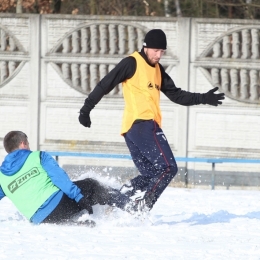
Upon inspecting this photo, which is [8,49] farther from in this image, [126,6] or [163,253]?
[163,253]

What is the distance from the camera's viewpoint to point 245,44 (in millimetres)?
10992

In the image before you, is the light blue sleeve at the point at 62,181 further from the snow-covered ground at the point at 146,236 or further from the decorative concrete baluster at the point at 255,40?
the decorative concrete baluster at the point at 255,40

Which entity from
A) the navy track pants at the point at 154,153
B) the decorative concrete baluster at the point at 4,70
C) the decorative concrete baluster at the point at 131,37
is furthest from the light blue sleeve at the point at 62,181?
the decorative concrete baluster at the point at 4,70

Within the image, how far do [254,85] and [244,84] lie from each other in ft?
0.38

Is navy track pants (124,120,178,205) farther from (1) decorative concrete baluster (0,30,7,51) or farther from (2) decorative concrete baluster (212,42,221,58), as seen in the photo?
(1) decorative concrete baluster (0,30,7,51)

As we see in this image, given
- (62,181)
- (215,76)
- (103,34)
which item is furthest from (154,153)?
(103,34)

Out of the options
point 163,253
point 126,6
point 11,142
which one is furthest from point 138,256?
point 126,6

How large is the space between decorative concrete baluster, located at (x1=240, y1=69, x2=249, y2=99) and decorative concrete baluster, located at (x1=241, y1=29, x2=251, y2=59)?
0.58 feet

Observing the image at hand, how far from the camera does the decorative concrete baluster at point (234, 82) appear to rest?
11062 mm

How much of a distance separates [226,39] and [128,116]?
12.0 ft

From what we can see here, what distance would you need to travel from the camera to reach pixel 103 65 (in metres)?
11.3

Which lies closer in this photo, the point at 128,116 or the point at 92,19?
the point at 128,116

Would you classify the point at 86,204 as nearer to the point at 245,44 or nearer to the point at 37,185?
the point at 37,185

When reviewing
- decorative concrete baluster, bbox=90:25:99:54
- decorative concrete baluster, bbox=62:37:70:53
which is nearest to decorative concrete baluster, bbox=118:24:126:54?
decorative concrete baluster, bbox=90:25:99:54
